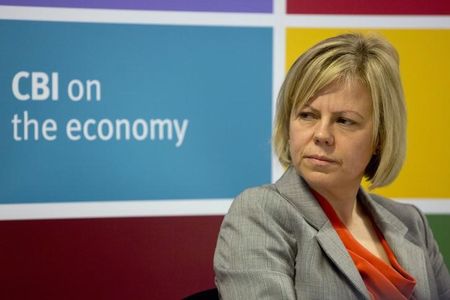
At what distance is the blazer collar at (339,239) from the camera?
160cm

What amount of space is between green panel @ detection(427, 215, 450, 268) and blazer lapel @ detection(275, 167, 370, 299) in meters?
1.01

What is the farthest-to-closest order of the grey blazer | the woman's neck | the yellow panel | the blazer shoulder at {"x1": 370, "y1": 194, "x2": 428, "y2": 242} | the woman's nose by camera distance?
the yellow panel, the blazer shoulder at {"x1": 370, "y1": 194, "x2": 428, "y2": 242}, the woman's neck, the woman's nose, the grey blazer

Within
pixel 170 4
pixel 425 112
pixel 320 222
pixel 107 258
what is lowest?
pixel 107 258

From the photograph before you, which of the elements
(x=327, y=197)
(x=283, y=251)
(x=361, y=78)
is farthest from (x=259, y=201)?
(x=361, y=78)

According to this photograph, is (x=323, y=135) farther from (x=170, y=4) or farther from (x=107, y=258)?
(x=107, y=258)

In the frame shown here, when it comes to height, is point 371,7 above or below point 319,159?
above

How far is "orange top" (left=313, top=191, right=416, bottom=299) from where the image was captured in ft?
5.38

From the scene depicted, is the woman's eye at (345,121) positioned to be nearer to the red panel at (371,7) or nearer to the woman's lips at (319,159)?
the woman's lips at (319,159)

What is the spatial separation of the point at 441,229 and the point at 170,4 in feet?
4.28

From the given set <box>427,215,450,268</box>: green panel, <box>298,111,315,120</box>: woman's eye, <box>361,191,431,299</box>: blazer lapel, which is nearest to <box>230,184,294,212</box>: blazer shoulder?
<box>298,111,315,120</box>: woman's eye

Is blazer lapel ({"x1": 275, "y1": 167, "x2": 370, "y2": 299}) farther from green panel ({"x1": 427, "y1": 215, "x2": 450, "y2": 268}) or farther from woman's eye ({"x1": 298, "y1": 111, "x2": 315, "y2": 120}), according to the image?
green panel ({"x1": 427, "y1": 215, "x2": 450, "y2": 268})

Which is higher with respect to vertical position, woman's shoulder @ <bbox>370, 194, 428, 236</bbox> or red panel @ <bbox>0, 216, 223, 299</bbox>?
woman's shoulder @ <bbox>370, 194, 428, 236</bbox>

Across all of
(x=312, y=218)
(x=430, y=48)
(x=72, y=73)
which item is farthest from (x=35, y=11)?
(x=430, y=48)

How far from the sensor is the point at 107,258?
2297 mm
